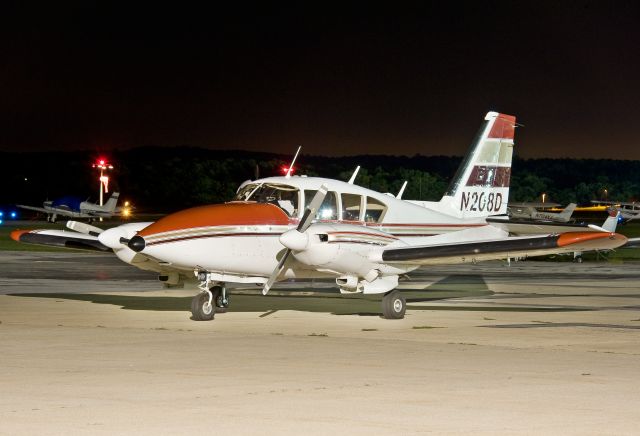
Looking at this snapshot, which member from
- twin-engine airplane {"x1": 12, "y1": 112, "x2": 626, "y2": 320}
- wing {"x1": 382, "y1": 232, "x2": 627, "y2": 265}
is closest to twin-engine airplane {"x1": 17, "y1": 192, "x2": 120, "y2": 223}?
twin-engine airplane {"x1": 12, "y1": 112, "x2": 626, "y2": 320}

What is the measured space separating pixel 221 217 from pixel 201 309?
5.80 feet

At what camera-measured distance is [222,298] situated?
72.4 feet

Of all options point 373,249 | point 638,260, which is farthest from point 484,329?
point 638,260

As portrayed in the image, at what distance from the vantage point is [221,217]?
20375 mm

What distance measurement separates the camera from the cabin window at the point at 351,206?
21719mm

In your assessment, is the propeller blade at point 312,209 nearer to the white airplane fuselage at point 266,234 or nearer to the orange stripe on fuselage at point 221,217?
the white airplane fuselage at point 266,234

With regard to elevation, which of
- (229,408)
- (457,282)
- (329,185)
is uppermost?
(329,185)

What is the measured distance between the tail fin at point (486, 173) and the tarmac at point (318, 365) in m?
2.20

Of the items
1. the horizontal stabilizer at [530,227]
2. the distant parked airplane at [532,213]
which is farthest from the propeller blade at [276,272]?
the distant parked airplane at [532,213]

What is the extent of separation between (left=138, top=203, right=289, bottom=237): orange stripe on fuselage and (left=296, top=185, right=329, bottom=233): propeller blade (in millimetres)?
594

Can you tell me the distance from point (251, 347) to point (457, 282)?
18.4 meters

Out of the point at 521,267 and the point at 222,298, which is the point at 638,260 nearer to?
the point at 521,267

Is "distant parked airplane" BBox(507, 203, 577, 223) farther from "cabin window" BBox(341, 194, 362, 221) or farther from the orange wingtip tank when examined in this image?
the orange wingtip tank

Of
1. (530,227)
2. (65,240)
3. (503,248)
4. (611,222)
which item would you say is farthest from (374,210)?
(611,222)
